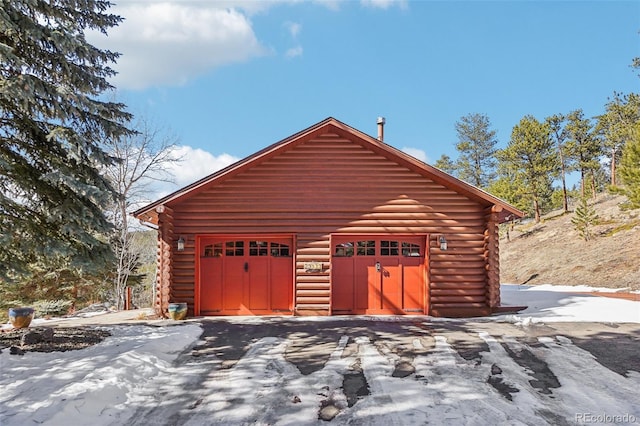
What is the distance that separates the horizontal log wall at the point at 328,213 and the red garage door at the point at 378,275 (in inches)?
11.6

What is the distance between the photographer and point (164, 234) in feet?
33.5

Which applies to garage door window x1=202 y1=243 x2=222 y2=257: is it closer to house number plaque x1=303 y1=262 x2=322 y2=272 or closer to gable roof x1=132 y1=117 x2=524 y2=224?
gable roof x1=132 y1=117 x2=524 y2=224

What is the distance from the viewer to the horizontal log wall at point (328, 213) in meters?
10.4

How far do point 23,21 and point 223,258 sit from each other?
6.34 metres

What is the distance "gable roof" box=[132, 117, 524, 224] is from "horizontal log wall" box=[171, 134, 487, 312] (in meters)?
0.19

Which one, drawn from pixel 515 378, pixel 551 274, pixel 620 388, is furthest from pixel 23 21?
pixel 551 274

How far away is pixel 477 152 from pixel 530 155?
37.7 ft

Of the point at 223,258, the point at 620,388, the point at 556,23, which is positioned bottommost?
the point at 620,388

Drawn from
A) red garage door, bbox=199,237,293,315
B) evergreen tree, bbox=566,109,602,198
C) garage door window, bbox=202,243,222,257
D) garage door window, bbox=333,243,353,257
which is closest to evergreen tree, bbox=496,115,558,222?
evergreen tree, bbox=566,109,602,198

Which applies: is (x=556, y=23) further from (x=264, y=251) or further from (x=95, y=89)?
(x=95, y=89)

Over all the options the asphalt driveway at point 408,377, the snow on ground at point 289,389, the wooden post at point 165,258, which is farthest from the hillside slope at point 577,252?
the wooden post at point 165,258

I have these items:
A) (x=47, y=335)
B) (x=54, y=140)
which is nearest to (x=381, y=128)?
(x=54, y=140)

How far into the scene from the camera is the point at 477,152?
40.6 meters

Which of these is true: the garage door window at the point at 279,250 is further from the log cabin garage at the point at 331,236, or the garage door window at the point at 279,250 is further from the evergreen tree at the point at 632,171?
the evergreen tree at the point at 632,171
